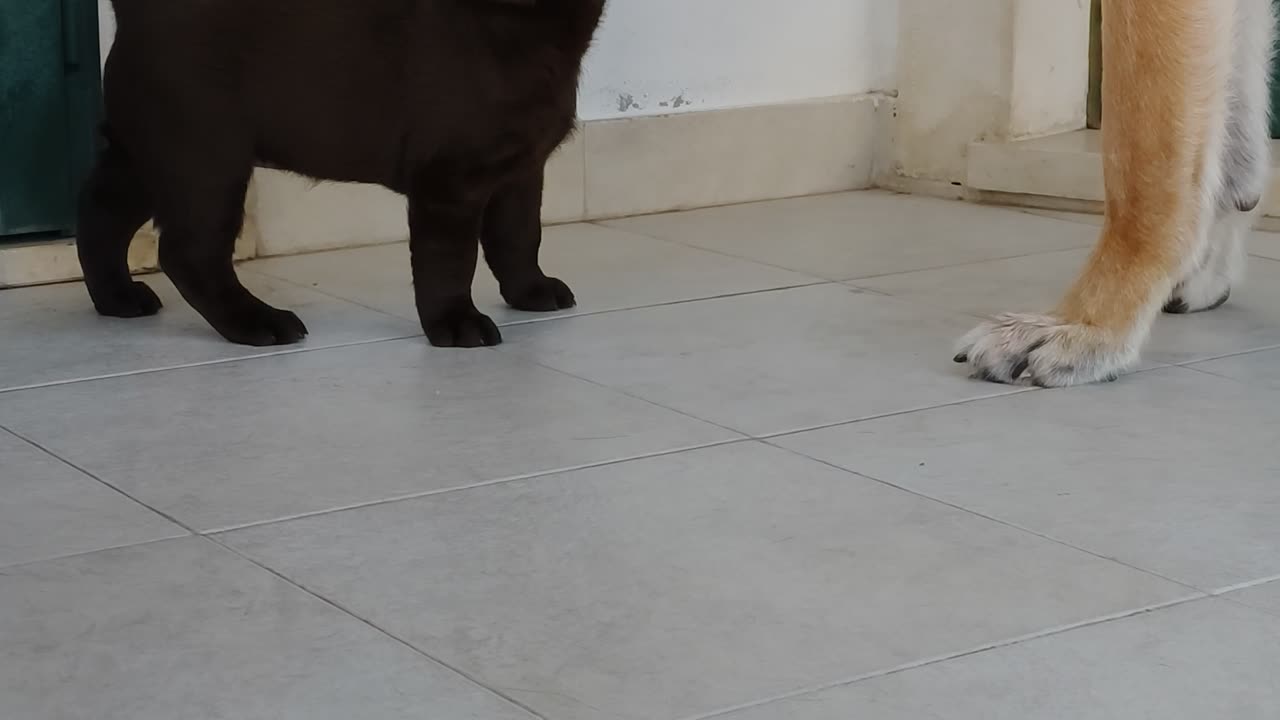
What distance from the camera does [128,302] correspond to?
253cm

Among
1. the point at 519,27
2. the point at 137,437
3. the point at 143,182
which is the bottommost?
the point at 137,437

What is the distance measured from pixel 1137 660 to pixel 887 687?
21cm

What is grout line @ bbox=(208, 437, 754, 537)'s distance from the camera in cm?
165

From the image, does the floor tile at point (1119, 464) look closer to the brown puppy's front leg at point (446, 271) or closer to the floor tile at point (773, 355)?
the floor tile at point (773, 355)

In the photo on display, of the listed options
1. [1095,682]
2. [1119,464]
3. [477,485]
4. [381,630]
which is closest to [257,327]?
[477,485]

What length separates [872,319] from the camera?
2559mm

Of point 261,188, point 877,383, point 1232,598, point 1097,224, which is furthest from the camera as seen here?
point 1097,224

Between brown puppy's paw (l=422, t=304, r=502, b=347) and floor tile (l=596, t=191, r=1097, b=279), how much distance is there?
0.74m

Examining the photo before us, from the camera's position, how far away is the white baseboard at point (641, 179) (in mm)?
2973

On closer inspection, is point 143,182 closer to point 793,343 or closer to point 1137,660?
point 793,343

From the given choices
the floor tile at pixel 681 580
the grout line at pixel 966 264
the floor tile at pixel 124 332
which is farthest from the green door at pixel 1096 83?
the floor tile at pixel 681 580

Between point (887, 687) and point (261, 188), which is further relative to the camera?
point (261, 188)

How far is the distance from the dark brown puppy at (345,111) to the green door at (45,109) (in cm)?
46

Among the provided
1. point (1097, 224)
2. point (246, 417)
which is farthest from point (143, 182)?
point (1097, 224)
